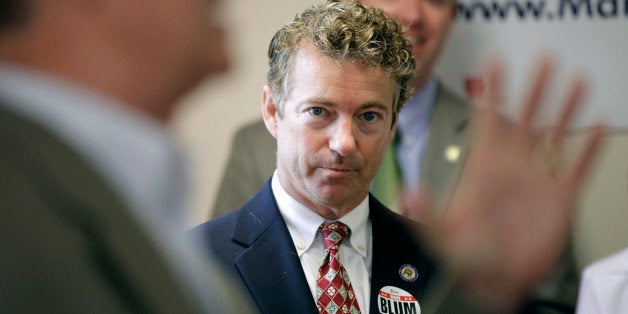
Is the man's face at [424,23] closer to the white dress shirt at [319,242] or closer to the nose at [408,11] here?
the nose at [408,11]

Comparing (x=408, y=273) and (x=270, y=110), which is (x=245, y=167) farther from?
(x=408, y=273)

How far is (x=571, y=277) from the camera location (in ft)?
6.59

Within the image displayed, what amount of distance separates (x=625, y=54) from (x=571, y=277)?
57 centimetres

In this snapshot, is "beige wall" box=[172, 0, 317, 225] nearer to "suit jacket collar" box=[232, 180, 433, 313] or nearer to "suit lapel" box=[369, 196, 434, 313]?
"suit jacket collar" box=[232, 180, 433, 313]

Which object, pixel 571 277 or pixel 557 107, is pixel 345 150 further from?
pixel 571 277

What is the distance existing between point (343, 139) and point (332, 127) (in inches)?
1.2

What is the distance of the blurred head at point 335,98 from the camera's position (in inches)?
54.5

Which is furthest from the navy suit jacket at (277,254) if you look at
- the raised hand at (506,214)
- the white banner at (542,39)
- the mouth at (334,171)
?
the white banner at (542,39)

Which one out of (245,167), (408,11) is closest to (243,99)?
(245,167)

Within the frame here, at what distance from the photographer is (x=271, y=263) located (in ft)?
4.46

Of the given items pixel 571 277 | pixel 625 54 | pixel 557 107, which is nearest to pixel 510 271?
pixel 557 107

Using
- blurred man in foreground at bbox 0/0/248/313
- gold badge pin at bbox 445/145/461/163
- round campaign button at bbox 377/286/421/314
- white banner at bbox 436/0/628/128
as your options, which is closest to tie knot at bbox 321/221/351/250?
round campaign button at bbox 377/286/421/314

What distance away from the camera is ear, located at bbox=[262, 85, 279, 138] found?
1.48 meters

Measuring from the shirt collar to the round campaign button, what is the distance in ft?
0.31
